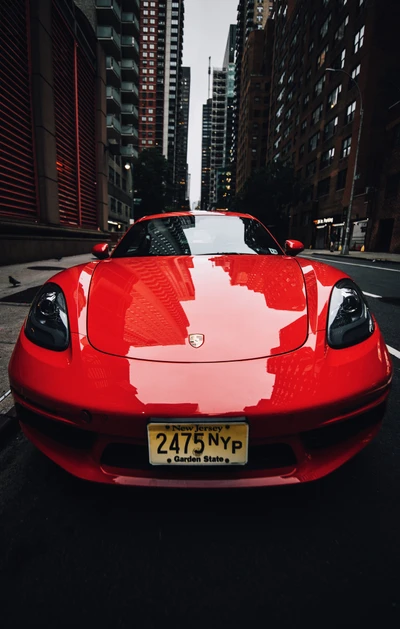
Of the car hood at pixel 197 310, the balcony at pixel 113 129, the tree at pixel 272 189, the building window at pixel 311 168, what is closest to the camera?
the car hood at pixel 197 310

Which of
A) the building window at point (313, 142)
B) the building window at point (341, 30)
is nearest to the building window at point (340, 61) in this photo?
the building window at point (341, 30)

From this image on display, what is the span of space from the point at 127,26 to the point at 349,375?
1402 inches

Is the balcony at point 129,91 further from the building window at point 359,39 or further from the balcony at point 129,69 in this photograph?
the building window at point 359,39

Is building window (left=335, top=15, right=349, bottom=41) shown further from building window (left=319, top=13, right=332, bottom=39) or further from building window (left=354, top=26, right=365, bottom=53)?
building window (left=319, top=13, right=332, bottom=39)

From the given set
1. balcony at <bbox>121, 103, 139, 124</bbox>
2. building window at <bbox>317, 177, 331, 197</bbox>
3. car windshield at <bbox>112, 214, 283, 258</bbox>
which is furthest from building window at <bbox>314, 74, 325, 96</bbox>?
car windshield at <bbox>112, 214, 283, 258</bbox>

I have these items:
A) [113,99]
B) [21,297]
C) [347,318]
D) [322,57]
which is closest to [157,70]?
[322,57]

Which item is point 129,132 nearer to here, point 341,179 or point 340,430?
point 341,179

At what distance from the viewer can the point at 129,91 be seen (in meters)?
29.7

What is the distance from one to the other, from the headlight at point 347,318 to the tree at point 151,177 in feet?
165

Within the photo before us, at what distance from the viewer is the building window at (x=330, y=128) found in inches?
1278

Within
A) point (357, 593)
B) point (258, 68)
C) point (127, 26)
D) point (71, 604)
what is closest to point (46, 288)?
point (71, 604)

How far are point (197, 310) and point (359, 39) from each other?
37.7 m

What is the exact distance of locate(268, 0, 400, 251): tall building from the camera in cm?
2584

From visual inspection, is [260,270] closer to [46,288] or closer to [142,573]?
[46,288]
